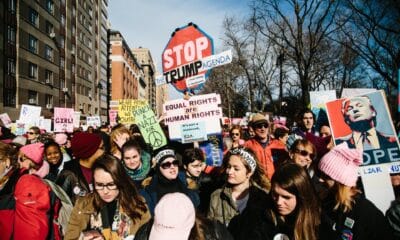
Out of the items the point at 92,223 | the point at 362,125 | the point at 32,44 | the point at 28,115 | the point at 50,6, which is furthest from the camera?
the point at 50,6

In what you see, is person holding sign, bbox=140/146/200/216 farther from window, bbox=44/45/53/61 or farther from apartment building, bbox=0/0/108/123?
window, bbox=44/45/53/61

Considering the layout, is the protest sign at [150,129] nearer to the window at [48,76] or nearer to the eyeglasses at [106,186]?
the eyeglasses at [106,186]

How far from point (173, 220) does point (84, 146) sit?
95.2 inches

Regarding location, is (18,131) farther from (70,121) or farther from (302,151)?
(302,151)

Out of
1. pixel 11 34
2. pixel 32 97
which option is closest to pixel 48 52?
pixel 32 97

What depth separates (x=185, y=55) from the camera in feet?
18.0

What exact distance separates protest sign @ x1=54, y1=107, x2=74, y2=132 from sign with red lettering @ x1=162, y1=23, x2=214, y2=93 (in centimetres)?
862

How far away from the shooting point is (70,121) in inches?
523

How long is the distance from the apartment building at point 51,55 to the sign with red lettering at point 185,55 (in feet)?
95.8

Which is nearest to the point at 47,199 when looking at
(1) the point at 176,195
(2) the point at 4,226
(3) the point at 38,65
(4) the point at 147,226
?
(2) the point at 4,226

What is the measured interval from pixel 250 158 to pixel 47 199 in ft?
6.41

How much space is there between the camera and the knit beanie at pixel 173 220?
196 centimetres

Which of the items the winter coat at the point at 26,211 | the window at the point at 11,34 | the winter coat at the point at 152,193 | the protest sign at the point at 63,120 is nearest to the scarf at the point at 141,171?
the winter coat at the point at 152,193

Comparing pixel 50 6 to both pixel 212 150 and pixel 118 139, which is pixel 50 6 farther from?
pixel 212 150
